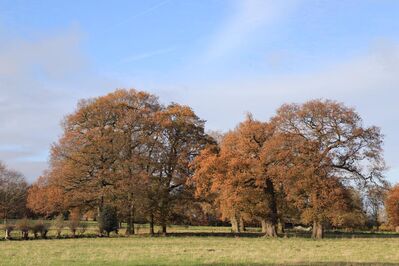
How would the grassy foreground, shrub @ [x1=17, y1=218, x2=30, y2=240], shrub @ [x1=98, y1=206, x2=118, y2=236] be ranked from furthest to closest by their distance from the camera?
shrub @ [x1=98, y1=206, x2=118, y2=236]
shrub @ [x1=17, y1=218, x2=30, y2=240]
the grassy foreground

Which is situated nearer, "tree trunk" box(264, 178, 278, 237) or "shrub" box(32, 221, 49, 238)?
"shrub" box(32, 221, 49, 238)

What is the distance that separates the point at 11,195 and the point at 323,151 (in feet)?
157

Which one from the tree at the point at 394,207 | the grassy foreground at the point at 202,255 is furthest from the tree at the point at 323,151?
the tree at the point at 394,207

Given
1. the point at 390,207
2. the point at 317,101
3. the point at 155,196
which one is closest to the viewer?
the point at 317,101

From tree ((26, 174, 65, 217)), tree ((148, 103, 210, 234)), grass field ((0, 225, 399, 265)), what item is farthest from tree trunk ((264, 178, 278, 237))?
tree ((26, 174, 65, 217))

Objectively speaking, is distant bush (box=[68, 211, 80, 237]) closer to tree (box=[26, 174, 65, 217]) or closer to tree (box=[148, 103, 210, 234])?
tree (box=[26, 174, 65, 217])

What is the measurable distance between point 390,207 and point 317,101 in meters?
39.8

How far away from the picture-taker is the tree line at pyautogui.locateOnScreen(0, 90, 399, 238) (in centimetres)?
4338

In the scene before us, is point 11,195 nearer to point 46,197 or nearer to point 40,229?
point 46,197

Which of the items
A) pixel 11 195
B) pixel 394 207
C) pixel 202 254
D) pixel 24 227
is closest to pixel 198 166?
pixel 24 227

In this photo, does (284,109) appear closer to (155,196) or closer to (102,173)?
(155,196)

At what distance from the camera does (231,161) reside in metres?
45.2

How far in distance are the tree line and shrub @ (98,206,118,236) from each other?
62cm

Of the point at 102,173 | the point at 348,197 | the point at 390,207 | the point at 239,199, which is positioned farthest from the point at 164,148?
the point at 390,207
